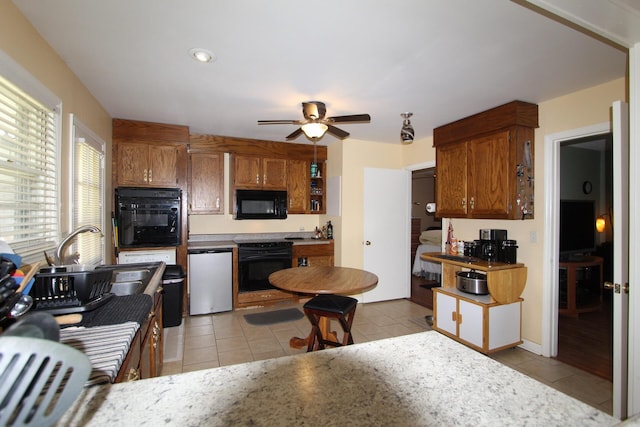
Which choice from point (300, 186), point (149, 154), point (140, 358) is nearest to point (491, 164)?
point (300, 186)

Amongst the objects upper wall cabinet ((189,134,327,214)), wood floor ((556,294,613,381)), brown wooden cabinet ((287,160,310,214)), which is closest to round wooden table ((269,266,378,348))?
brown wooden cabinet ((287,160,310,214))

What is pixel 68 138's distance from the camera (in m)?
2.19

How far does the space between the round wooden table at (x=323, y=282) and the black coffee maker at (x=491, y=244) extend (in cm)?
134

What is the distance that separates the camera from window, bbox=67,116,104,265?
242cm

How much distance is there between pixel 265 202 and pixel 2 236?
3.11 m

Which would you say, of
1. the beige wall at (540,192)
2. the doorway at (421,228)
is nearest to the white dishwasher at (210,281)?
the doorway at (421,228)

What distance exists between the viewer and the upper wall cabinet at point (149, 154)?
3514 millimetres

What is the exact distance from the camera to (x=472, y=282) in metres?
3.03

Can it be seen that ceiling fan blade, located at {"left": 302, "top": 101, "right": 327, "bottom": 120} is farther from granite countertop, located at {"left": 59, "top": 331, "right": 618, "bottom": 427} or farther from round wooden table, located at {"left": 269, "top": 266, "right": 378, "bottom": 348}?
granite countertop, located at {"left": 59, "top": 331, "right": 618, "bottom": 427}

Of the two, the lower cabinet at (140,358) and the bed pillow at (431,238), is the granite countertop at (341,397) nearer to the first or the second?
the lower cabinet at (140,358)

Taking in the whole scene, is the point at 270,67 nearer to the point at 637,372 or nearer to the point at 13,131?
the point at 13,131

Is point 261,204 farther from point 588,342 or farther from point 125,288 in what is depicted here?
point 588,342

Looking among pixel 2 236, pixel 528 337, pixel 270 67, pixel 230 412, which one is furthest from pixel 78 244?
pixel 528 337

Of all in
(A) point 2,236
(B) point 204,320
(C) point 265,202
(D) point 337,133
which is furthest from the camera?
(C) point 265,202
